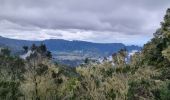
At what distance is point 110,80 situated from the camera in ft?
132

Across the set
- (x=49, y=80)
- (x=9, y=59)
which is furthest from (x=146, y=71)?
(x=9, y=59)

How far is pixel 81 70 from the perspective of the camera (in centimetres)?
4597

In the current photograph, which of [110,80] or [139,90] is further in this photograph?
[110,80]

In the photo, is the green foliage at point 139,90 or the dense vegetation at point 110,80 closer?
the green foliage at point 139,90

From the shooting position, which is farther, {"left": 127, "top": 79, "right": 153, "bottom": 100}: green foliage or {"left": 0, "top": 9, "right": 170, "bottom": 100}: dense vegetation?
{"left": 0, "top": 9, "right": 170, "bottom": 100}: dense vegetation

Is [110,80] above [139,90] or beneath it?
above

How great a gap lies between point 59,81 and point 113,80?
1423 cm

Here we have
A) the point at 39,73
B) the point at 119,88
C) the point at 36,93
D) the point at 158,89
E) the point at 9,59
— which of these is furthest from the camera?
the point at 9,59

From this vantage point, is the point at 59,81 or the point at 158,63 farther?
the point at 59,81

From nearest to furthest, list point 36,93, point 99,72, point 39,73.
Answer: point 99,72
point 36,93
point 39,73

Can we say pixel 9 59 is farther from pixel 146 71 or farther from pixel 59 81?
pixel 146 71

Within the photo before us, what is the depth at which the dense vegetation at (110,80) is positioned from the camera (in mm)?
37750

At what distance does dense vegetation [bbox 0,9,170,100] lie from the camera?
37.8 metres

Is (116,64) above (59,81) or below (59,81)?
above
